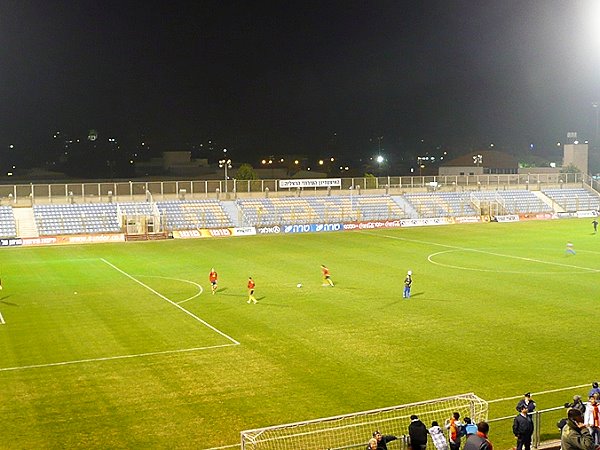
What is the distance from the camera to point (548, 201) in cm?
8406

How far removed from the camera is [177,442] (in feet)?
52.7

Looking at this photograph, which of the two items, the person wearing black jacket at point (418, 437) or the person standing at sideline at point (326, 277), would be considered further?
the person standing at sideline at point (326, 277)

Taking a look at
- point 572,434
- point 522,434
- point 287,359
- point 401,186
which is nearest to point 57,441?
point 287,359

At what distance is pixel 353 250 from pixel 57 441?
36589 millimetres

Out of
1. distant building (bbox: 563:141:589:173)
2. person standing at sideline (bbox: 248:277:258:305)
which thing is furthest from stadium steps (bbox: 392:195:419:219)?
person standing at sideline (bbox: 248:277:258:305)

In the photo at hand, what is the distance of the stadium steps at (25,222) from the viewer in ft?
199

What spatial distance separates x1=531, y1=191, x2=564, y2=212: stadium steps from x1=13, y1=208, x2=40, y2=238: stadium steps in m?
55.8

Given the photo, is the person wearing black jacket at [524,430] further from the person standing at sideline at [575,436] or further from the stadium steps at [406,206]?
the stadium steps at [406,206]

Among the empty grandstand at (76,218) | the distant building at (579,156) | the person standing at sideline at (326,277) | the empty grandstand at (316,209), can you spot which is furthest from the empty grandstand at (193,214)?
the distant building at (579,156)

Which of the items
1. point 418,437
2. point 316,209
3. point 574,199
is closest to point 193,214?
point 316,209

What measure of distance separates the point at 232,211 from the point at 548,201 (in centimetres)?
3824

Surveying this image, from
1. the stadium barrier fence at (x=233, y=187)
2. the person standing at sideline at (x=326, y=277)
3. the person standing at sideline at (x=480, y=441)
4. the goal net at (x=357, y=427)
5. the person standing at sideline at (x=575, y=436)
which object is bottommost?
the goal net at (x=357, y=427)

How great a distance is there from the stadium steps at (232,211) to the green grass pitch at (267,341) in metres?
21.8

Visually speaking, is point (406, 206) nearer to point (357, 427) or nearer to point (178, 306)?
point (178, 306)
